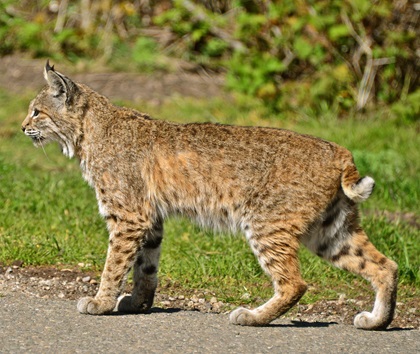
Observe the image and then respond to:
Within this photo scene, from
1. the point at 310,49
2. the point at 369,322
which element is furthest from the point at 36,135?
the point at 310,49

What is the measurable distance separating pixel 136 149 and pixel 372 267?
160 cm

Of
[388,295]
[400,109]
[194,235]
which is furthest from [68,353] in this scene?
[400,109]

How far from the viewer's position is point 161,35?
45.6 ft

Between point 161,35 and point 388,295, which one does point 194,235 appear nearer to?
point 388,295

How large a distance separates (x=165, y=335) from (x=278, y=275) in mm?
813

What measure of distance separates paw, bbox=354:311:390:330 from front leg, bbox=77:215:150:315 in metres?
1.36

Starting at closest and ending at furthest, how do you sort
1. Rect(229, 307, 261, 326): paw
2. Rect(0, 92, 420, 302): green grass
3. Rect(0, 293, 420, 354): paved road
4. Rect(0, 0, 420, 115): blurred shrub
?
Rect(0, 293, 420, 354): paved road
Rect(229, 307, 261, 326): paw
Rect(0, 92, 420, 302): green grass
Rect(0, 0, 420, 115): blurred shrub

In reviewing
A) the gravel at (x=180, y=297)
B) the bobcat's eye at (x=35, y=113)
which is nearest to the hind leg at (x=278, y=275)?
the gravel at (x=180, y=297)

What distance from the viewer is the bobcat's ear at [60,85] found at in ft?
19.4

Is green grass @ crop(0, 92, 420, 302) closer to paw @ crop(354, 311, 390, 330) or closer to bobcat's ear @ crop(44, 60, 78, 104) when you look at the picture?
paw @ crop(354, 311, 390, 330)

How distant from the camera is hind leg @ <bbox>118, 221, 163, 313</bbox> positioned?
5645 mm

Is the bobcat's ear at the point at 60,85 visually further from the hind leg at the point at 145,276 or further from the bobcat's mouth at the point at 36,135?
the hind leg at the point at 145,276

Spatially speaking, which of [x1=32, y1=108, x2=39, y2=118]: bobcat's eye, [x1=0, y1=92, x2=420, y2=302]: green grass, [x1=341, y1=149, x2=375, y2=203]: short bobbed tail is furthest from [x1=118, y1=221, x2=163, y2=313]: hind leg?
[x1=341, y1=149, x2=375, y2=203]: short bobbed tail

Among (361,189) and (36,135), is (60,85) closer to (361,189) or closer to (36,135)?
(36,135)
